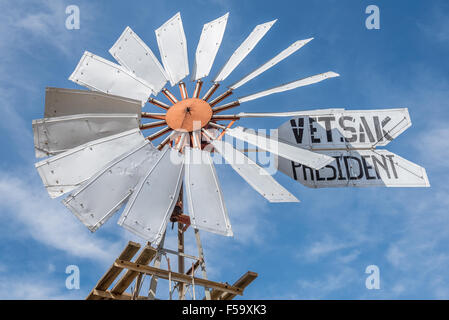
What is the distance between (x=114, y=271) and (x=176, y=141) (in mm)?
2662

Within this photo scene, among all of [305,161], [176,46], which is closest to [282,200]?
[305,161]

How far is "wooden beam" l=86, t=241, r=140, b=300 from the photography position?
6430 millimetres

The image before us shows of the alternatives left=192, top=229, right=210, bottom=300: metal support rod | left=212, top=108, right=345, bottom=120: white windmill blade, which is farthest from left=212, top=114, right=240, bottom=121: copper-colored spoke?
left=192, top=229, right=210, bottom=300: metal support rod

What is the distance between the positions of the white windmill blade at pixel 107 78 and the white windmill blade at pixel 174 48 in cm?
79

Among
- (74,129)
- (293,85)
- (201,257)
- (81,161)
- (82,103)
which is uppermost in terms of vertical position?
(293,85)

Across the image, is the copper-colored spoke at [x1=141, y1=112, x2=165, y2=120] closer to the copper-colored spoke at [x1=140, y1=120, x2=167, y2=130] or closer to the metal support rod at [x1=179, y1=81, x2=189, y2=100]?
the copper-colored spoke at [x1=140, y1=120, x2=167, y2=130]

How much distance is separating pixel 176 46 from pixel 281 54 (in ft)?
7.52

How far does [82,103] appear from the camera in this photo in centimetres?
750

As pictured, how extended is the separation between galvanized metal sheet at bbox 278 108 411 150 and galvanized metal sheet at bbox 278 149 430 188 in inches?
19.8

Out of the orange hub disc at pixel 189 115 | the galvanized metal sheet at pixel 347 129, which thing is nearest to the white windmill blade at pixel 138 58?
the orange hub disc at pixel 189 115

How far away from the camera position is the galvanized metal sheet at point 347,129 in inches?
344

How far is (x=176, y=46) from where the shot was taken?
938cm

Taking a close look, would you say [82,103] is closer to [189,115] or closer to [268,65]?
[189,115]

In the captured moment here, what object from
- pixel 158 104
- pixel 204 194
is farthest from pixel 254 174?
pixel 158 104
